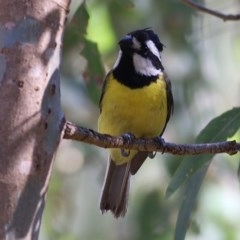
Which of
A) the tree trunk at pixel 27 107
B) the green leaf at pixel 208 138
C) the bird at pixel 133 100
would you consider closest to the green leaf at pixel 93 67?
the bird at pixel 133 100

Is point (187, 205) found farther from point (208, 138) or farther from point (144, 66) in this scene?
point (144, 66)

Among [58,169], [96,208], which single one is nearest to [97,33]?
[58,169]

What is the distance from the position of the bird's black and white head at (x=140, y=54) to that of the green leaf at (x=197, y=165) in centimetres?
43

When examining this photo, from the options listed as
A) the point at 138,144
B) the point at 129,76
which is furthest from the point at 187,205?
the point at 129,76

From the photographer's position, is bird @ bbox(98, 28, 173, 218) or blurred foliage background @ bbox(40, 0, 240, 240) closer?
bird @ bbox(98, 28, 173, 218)

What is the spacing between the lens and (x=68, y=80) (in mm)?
3436

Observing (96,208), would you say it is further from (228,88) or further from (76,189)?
(228,88)

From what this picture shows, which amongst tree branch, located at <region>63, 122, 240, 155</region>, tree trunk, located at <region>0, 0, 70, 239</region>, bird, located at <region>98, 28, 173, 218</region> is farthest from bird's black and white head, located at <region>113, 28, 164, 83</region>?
tree trunk, located at <region>0, 0, 70, 239</region>

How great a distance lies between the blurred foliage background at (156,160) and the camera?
11.1 ft

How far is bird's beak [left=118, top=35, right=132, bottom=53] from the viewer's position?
257 cm

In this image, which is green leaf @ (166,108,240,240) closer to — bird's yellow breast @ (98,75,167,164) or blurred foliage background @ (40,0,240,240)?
bird's yellow breast @ (98,75,167,164)

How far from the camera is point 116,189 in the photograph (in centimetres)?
277

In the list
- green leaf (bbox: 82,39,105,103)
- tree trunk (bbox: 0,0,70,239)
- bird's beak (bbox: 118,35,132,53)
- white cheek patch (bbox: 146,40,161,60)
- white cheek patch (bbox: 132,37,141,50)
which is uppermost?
white cheek patch (bbox: 146,40,161,60)

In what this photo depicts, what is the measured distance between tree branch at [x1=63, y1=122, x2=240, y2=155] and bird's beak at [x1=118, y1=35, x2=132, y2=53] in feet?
1.86
